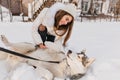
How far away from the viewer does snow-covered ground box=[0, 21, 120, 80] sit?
Answer: 2.19 m

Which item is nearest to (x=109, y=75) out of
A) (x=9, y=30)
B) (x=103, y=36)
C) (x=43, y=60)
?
(x=43, y=60)

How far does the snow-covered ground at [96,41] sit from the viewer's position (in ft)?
7.18

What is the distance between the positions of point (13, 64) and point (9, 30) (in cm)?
102

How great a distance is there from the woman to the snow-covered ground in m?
0.30

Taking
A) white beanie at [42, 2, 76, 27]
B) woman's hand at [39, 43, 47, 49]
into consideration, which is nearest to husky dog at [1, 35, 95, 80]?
woman's hand at [39, 43, 47, 49]

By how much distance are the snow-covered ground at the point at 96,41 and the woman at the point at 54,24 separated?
305 mm

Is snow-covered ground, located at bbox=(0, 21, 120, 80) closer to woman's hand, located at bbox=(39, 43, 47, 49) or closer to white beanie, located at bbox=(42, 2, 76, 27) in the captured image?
woman's hand, located at bbox=(39, 43, 47, 49)

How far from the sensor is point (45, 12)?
227cm

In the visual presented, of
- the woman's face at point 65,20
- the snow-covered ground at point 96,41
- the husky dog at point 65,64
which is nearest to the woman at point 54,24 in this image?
the woman's face at point 65,20

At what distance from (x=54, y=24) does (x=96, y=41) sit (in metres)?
0.73

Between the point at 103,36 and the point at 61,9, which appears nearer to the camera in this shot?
the point at 61,9

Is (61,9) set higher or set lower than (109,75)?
higher

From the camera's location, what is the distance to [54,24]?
2.24 meters

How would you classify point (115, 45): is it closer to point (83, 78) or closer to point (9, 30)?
point (83, 78)
